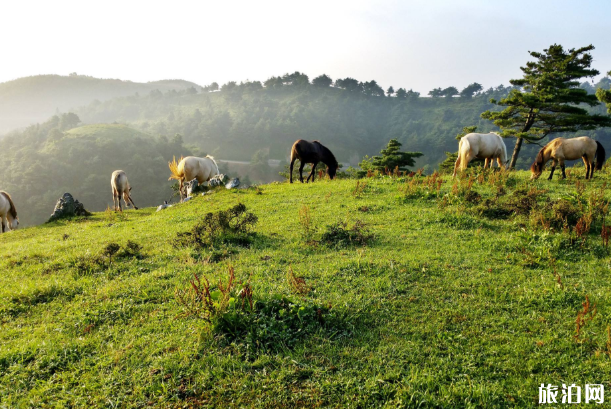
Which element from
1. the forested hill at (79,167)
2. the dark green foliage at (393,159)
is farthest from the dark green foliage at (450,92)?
the dark green foliage at (393,159)

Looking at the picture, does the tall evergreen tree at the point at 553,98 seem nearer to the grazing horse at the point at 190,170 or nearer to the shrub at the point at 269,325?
the grazing horse at the point at 190,170

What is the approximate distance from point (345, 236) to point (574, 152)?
9.62m

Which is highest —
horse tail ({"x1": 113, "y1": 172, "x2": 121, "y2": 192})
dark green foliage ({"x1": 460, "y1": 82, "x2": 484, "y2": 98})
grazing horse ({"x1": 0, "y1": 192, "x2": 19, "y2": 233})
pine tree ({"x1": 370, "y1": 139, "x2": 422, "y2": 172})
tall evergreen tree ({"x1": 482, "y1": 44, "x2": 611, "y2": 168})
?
dark green foliage ({"x1": 460, "y1": 82, "x2": 484, "y2": 98})

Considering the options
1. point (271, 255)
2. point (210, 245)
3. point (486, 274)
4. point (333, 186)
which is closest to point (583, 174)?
point (333, 186)

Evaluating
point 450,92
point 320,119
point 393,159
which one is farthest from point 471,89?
point 393,159

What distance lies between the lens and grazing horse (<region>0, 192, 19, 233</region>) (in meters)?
13.5

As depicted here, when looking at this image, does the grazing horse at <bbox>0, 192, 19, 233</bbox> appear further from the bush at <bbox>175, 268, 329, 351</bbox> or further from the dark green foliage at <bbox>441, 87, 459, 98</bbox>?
the dark green foliage at <bbox>441, 87, 459, 98</bbox>

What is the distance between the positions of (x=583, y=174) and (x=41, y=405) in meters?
15.4

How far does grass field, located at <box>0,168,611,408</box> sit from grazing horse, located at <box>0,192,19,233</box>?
28.5 feet

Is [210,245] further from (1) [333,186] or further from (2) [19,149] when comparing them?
(2) [19,149]

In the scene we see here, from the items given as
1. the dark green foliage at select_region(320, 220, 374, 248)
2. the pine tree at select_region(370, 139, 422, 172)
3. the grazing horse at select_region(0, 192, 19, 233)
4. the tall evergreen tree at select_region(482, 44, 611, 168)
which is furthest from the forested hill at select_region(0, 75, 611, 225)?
the grazing horse at select_region(0, 192, 19, 233)

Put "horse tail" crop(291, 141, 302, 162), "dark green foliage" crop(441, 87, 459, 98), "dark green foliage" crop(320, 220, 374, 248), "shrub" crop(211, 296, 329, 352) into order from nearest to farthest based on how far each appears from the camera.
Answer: "shrub" crop(211, 296, 329, 352), "dark green foliage" crop(320, 220, 374, 248), "horse tail" crop(291, 141, 302, 162), "dark green foliage" crop(441, 87, 459, 98)

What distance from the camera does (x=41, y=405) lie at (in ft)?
9.43

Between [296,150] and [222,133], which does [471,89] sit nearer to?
[222,133]
